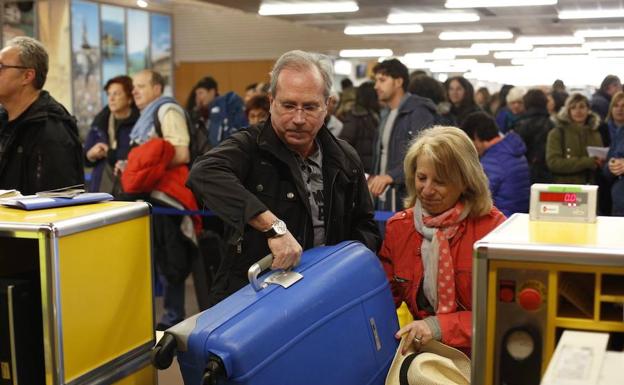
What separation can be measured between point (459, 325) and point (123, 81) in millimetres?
4063

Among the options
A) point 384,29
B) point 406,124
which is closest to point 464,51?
point 384,29

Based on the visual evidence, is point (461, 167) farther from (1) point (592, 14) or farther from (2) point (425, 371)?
(1) point (592, 14)

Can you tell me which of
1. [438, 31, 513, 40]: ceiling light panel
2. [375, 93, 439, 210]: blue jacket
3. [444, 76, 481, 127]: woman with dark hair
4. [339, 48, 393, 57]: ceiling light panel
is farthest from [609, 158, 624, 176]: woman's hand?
[339, 48, 393, 57]: ceiling light panel

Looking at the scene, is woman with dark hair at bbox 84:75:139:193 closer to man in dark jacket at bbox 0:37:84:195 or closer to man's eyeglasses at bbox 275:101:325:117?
man in dark jacket at bbox 0:37:84:195

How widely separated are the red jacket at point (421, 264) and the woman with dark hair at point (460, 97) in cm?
482

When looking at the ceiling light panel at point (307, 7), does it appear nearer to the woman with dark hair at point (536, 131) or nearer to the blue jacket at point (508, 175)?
the woman with dark hair at point (536, 131)

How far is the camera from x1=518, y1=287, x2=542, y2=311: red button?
1.49 metres

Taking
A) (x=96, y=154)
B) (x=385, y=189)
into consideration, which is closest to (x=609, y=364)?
(x=385, y=189)

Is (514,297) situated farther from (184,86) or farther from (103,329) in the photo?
(184,86)

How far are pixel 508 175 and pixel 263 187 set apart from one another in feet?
8.79

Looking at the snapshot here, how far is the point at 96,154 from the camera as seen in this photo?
18.1 ft

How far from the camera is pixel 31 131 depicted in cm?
311

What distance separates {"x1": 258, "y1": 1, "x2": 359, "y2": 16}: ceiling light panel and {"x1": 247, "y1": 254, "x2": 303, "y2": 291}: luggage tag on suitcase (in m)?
8.53

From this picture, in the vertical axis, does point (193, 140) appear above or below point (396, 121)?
below
